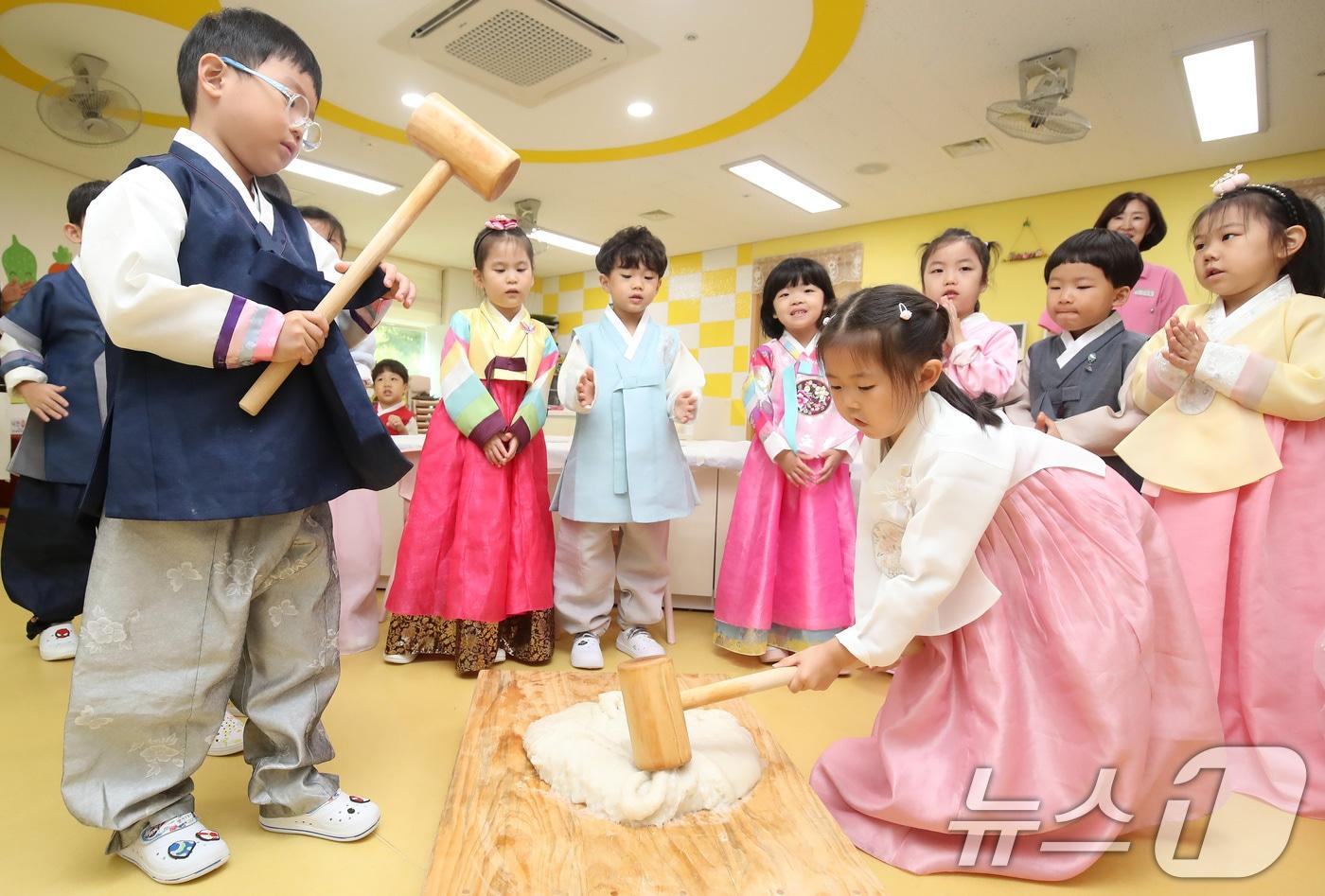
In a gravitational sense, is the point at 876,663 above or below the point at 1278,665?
above

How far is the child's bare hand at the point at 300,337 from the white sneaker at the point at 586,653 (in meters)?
1.51

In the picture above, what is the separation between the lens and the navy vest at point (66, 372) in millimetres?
2234

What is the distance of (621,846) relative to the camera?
1.21 meters

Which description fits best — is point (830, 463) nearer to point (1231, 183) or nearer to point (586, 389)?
point (586, 389)

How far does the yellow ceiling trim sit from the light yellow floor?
3.27 m

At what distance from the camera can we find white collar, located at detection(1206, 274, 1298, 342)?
1.78 metres

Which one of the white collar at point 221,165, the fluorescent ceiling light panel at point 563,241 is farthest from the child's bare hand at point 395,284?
the fluorescent ceiling light panel at point 563,241

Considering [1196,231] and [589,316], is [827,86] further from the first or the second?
[589,316]

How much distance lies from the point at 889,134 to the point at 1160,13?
1.75 m

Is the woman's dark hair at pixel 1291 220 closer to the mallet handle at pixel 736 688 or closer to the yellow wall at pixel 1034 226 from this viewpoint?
the mallet handle at pixel 736 688

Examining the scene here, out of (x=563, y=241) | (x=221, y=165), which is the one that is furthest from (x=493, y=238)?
(x=563, y=241)

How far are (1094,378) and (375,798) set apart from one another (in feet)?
7.54

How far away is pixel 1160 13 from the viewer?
344cm

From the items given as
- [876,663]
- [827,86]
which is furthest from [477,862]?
[827,86]
